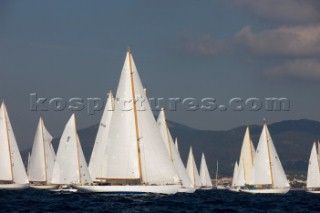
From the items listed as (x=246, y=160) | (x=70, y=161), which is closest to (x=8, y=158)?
(x=70, y=161)

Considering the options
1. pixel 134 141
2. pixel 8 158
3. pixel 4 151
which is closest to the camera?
pixel 134 141

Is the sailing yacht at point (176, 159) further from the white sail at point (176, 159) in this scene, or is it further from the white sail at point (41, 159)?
the white sail at point (41, 159)

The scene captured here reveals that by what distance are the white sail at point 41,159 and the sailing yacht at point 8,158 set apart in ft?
46.8

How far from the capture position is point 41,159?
11938cm

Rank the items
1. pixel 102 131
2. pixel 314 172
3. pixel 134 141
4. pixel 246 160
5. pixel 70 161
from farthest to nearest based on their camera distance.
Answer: pixel 246 160 < pixel 314 172 < pixel 70 161 < pixel 102 131 < pixel 134 141

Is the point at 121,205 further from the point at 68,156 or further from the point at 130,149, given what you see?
the point at 68,156

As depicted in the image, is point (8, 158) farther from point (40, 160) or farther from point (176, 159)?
point (176, 159)

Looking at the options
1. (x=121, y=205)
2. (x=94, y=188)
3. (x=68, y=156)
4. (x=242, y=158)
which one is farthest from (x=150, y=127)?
(x=242, y=158)

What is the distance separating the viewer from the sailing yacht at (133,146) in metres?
67.5

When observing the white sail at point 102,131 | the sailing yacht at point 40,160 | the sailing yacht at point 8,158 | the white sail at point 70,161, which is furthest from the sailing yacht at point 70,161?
the sailing yacht at point 40,160

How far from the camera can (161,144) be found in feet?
224

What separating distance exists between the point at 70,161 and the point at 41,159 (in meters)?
26.8

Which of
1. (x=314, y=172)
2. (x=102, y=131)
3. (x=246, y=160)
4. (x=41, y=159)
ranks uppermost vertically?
(x=102, y=131)

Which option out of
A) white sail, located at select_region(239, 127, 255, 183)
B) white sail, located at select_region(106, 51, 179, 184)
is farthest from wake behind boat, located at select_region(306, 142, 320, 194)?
white sail, located at select_region(106, 51, 179, 184)
